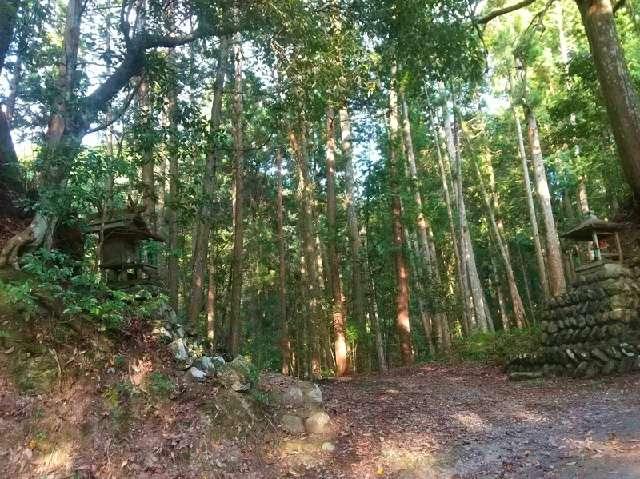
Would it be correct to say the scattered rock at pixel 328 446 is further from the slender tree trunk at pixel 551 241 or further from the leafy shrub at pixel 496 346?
the slender tree trunk at pixel 551 241

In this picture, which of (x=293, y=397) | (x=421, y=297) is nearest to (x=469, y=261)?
(x=421, y=297)

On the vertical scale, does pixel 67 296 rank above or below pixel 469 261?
below

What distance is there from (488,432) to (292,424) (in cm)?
252

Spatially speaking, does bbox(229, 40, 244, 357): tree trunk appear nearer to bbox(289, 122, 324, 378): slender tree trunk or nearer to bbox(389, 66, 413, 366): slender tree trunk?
bbox(289, 122, 324, 378): slender tree trunk

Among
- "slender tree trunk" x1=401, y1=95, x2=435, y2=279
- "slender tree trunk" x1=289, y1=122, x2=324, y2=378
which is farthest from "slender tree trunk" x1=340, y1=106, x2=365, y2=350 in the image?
"slender tree trunk" x1=401, y1=95, x2=435, y2=279

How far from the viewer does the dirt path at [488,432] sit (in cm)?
493

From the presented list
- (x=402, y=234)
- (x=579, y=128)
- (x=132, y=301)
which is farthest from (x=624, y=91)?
(x=132, y=301)

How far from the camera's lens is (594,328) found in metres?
9.52

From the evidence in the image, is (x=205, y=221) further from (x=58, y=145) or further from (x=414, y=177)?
(x=414, y=177)

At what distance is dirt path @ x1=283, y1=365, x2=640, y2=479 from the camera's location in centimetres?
493

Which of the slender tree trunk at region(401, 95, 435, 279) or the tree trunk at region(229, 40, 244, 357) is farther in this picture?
the slender tree trunk at region(401, 95, 435, 279)

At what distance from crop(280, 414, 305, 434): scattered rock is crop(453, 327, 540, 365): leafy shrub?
7.67 meters

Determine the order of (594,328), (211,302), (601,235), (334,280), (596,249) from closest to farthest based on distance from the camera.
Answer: (594,328)
(596,249)
(601,235)
(334,280)
(211,302)

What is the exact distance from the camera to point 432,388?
948 centimetres
